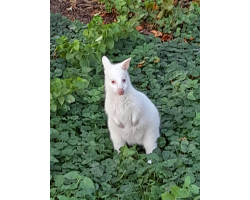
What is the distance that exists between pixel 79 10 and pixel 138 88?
6.90 feet

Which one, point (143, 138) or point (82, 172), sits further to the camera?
point (143, 138)

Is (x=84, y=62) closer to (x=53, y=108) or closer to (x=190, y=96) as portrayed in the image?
(x=53, y=108)

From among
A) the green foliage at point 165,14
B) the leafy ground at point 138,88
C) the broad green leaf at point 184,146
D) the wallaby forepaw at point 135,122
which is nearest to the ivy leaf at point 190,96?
the leafy ground at point 138,88

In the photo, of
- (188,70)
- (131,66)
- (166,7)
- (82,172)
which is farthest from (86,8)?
(82,172)

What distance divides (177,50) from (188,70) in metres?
0.49

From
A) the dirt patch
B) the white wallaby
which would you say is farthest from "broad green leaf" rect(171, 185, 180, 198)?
the dirt patch

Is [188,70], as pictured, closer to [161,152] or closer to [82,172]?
[161,152]

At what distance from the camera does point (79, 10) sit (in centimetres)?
638

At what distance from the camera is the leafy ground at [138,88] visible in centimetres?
356

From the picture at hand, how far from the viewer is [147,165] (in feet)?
12.4

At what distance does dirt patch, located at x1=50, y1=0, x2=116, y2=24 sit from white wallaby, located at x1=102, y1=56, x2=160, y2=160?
2640mm

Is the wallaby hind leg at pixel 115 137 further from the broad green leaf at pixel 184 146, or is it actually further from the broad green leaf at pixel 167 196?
the broad green leaf at pixel 167 196

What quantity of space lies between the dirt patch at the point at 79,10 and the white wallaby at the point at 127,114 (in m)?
2.64

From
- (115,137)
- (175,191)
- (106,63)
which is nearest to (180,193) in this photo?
(175,191)
